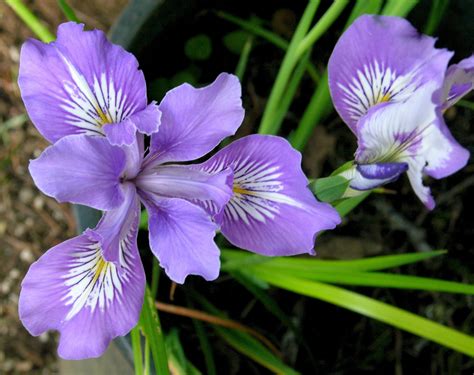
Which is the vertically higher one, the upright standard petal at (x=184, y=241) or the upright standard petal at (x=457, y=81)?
the upright standard petal at (x=457, y=81)

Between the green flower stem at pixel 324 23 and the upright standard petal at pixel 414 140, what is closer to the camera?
the upright standard petal at pixel 414 140

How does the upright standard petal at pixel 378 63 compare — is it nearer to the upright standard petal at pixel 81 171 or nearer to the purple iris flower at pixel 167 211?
the purple iris flower at pixel 167 211

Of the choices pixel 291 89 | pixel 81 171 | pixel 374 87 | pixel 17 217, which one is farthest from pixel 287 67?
pixel 17 217

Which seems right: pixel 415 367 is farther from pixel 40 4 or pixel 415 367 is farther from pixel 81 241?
pixel 40 4

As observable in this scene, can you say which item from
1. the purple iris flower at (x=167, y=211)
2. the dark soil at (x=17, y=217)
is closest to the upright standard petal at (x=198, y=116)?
the purple iris flower at (x=167, y=211)

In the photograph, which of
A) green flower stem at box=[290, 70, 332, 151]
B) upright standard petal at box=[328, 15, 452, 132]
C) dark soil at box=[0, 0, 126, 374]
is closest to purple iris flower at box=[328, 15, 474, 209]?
upright standard petal at box=[328, 15, 452, 132]

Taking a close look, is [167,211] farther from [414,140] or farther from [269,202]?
[414,140]

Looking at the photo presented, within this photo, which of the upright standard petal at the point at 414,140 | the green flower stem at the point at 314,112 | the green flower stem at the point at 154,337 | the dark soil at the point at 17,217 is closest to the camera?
the upright standard petal at the point at 414,140

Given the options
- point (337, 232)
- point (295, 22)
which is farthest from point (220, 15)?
point (337, 232)
